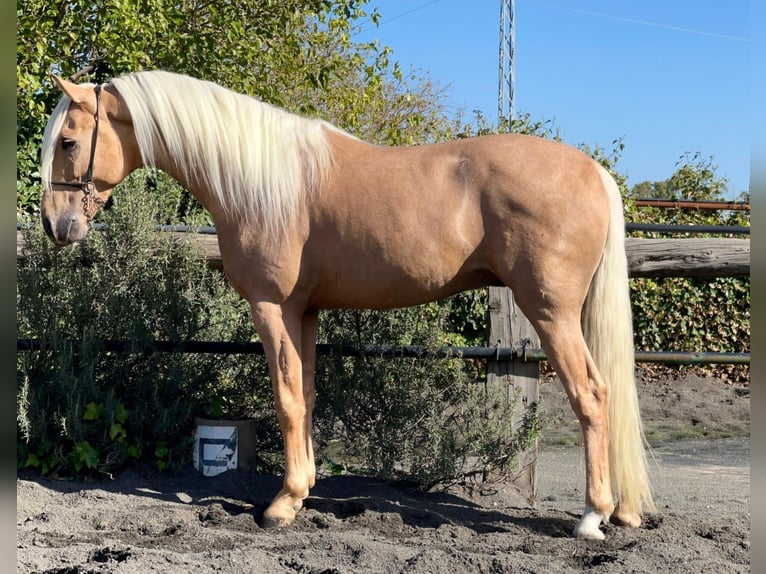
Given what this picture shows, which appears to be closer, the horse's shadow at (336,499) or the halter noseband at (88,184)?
the halter noseband at (88,184)

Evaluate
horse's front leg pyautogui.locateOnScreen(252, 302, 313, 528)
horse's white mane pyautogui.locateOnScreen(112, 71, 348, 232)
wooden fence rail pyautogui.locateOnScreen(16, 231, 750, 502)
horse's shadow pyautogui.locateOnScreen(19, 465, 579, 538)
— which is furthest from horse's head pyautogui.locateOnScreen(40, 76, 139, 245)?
wooden fence rail pyautogui.locateOnScreen(16, 231, 750, 502)

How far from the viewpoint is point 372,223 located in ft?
13.0

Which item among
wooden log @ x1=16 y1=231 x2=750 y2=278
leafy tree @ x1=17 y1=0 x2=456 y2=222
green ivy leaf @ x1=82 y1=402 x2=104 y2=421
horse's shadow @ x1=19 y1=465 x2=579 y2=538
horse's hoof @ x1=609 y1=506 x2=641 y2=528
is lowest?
horse's shadow @ x1=19 y1=465 x2=579 y2=538

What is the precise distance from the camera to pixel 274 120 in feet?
13.9

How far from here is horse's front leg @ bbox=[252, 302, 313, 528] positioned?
407cm

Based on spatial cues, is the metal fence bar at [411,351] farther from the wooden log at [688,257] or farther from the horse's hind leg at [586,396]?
the horse's hind leg at [586,396]

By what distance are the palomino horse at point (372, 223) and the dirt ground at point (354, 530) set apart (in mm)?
260

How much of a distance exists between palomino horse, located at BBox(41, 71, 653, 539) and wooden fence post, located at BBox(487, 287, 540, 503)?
2.83ft

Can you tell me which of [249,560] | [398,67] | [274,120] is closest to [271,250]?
[274,120]

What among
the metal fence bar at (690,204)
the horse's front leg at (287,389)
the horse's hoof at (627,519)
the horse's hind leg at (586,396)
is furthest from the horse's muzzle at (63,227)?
the metal fence bar at (690,204)

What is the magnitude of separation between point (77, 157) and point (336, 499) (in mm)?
2317

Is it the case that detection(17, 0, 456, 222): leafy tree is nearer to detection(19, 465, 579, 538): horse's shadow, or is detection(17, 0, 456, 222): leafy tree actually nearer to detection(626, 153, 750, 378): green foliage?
detection(19, 465, 579, 538): horse's shadow

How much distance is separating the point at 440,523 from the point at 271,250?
1.65 metres

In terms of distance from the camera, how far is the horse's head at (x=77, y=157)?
13.1ft
